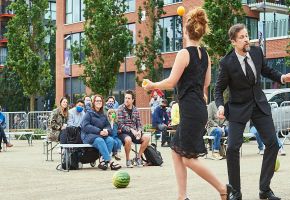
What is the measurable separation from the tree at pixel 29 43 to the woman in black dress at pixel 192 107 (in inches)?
1297

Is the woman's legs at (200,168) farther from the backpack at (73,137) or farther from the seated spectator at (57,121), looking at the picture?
the seated spectator at (57,121)

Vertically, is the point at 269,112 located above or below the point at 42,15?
below

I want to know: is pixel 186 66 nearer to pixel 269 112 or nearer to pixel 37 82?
pixel 269 112

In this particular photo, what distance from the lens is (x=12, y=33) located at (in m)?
39.8

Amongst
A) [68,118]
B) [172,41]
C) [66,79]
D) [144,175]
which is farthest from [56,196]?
[66,79]

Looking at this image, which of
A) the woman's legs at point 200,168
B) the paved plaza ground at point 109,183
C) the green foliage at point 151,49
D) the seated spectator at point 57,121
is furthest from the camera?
the green foliage at point 151,49

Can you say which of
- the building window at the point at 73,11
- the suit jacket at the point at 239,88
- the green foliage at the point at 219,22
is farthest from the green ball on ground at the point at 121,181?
the building window at the point at 73,11

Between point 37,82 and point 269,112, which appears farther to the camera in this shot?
point 37,82

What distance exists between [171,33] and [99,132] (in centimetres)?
3160

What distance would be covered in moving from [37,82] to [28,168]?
86.6 feet

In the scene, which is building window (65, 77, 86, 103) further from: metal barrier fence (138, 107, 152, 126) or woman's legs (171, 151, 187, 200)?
woman's legs (171, 151, 187, 200)

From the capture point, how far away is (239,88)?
296 inches

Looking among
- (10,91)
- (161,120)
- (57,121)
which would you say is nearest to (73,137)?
(57,121)

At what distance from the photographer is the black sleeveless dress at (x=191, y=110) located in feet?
22.4
